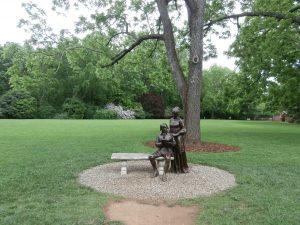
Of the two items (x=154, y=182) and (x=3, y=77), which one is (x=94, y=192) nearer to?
(x=154, y=182)

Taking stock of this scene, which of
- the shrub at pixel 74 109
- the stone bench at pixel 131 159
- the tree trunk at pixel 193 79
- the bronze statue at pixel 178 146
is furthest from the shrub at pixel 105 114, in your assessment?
the bronze statue at pixel 178 146

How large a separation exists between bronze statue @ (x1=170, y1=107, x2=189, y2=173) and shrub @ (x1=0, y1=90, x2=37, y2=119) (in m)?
35.3

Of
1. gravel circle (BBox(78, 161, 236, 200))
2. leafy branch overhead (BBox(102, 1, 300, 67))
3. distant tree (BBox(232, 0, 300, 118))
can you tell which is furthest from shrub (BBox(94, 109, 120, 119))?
gravel circle (BBox(78, 161, 236, 200))

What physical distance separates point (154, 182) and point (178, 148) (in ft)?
4.00

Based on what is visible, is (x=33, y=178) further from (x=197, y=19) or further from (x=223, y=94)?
(x=223, y=94)

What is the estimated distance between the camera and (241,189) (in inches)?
277

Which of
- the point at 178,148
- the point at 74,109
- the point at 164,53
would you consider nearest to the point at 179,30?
the point at 164,53

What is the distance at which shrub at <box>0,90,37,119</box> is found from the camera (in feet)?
130

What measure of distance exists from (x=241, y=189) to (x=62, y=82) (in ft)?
138

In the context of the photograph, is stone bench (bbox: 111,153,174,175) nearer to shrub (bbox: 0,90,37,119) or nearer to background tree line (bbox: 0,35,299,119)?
background tree line (bbox: 0,35,299,119)

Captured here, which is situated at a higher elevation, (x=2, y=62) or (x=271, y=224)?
(x=2, y=62)

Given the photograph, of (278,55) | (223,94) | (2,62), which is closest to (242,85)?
(223,94)

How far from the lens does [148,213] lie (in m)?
5.59

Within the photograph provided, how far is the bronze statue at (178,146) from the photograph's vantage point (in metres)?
8.16
